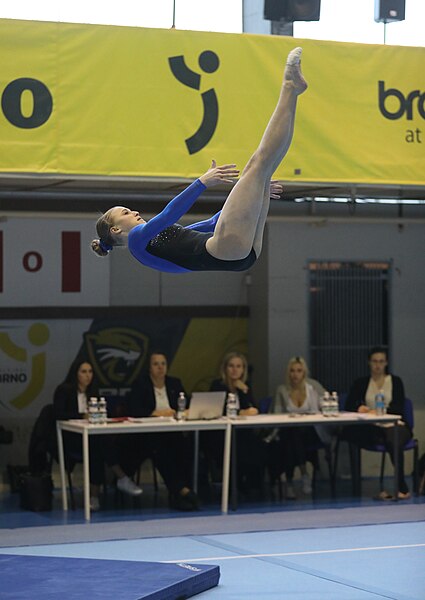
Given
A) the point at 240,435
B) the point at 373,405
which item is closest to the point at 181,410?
the point at 240,435

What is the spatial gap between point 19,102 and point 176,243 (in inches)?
117

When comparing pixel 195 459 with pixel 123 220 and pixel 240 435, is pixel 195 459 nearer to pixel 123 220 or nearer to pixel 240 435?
pixel 240 435

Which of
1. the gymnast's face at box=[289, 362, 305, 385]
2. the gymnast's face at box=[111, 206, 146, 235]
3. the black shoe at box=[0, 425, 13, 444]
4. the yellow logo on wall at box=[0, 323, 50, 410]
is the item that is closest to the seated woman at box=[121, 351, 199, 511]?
the gymnast's face at box=[289, 362, 305, 385]

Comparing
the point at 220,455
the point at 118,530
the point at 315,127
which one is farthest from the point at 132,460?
the point at 315,127

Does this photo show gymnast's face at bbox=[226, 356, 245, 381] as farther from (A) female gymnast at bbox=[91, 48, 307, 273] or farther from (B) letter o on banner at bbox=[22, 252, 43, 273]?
(A) female gymnast at bbox=[91, 48, 307, 273]

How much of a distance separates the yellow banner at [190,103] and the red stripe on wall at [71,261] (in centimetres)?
250

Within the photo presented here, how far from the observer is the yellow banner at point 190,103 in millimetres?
7637

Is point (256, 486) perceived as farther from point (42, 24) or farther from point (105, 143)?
point (42, 24)

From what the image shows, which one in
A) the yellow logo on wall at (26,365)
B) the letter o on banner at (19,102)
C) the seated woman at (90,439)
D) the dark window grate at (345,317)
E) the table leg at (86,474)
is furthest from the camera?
the dark window grate at (345,317)

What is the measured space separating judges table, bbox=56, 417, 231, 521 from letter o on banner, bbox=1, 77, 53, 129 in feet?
7.22

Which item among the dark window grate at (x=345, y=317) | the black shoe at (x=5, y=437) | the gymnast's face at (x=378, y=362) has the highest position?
the dark window grate at (x=345, y=317)

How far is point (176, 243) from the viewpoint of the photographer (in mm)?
5039

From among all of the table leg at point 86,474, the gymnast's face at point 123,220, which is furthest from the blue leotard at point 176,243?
the table leg at point 86,474

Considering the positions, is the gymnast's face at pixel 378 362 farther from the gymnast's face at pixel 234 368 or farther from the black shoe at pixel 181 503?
the black shoe at pixel 181 503
